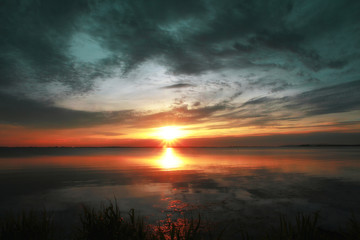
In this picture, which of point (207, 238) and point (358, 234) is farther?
point (207, 238)

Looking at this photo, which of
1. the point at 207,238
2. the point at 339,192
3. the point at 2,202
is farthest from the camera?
the point at 339,192

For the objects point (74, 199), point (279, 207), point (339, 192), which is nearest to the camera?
point (279, 207)

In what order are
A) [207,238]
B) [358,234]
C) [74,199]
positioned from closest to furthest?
1. [358,234]
2. [207,238]
3. [74,199]

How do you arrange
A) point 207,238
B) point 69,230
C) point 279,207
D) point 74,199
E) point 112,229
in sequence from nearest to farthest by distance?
1. point 112,229
2. point 207,238
3. point 69,230
4. point 279,207
5. point 74,199

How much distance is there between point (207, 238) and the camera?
31.6ft

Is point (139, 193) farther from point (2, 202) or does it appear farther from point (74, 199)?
point (2, 202)

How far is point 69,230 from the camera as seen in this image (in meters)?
10.8

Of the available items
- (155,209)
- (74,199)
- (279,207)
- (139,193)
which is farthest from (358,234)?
(74,199)

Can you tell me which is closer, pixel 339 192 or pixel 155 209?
pixel 155 209

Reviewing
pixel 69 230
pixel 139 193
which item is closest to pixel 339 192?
pixel 139 193

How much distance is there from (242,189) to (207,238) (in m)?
11.6

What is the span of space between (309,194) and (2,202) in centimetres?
2456

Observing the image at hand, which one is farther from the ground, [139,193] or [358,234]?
[358,234]

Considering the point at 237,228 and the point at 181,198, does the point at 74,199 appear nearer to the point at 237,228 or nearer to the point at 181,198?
the point at 181,198
